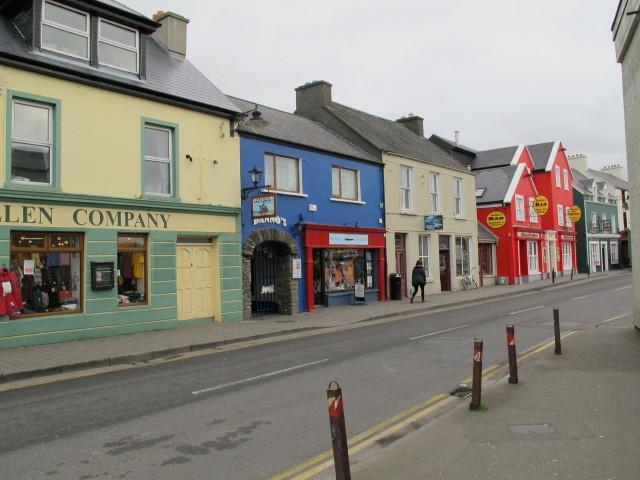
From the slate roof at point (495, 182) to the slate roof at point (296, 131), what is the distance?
559 inches

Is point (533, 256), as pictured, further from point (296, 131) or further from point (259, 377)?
point (259, 377)

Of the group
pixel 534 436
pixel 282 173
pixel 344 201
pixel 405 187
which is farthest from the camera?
pixel 405 187

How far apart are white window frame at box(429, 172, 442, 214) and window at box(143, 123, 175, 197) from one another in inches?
596

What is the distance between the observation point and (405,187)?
25.3m

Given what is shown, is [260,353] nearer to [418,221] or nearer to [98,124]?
[98,124]

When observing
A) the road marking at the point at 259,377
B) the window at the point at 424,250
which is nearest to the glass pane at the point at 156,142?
the road marking at the point at 259,377

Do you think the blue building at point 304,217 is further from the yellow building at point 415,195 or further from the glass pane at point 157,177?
the glass pane at point 157,177

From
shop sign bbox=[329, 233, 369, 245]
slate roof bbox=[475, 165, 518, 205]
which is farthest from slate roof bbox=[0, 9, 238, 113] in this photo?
slate roof bbox=[475, 165, 518, 205]

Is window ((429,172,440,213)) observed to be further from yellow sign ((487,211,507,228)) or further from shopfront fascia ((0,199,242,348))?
shopfront fascia ((0,199,242,348))

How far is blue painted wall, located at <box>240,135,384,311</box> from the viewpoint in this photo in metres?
17.5

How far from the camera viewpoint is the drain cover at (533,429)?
560cm

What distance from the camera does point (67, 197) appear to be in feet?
41.3

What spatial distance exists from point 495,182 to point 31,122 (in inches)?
1171

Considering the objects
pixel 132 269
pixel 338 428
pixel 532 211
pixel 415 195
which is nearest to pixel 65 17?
pixel 132 269
